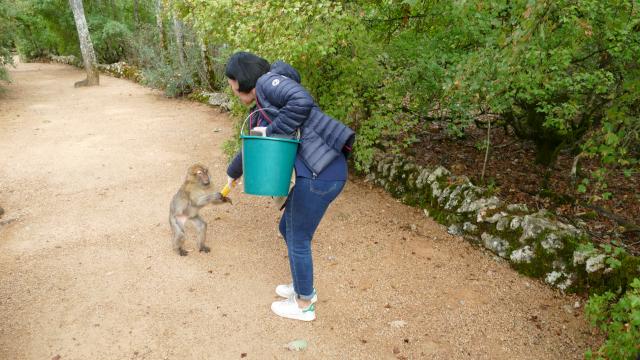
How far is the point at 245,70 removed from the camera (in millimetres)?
2723

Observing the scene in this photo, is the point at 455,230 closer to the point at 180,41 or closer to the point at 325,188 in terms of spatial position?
the point at 325,188

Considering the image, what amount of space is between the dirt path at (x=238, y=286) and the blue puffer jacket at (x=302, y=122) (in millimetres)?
1564

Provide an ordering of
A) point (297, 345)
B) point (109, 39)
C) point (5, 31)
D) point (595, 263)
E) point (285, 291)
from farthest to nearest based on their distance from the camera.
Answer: point (109, 39)
point (5, 31)
point (285, 291)
point (595, 263)
point (297, 345)

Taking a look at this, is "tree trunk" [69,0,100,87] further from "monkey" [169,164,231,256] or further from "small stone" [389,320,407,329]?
"small stone" [389,320,407,329]

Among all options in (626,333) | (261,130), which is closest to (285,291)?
(261,130)

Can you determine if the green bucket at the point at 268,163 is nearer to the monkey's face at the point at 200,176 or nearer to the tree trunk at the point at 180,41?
the monkey's face at the point at 200,176

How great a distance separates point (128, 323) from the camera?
3.47m

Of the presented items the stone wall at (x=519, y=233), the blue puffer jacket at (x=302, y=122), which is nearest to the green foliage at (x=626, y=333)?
the stone wall at (x=519, y=233)

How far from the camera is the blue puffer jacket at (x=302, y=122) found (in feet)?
8.46

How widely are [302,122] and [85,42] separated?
16.4 meters

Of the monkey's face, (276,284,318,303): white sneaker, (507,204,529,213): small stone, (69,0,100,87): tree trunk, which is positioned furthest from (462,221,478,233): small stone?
(69,0,100,87): tree trunk

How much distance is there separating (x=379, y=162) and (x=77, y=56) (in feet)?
75.8

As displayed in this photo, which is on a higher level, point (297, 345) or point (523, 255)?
point (523, 255)

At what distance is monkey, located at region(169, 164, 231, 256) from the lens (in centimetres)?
411
